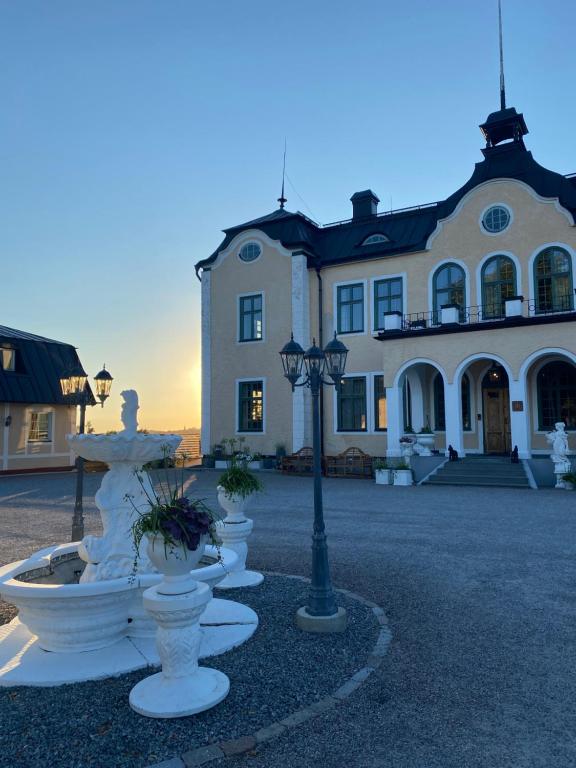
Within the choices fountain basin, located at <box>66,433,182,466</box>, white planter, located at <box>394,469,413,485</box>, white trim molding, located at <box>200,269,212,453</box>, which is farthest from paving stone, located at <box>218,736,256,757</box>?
white trim molding, located at <box>200,269,212,453</box>

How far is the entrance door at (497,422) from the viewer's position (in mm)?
20672

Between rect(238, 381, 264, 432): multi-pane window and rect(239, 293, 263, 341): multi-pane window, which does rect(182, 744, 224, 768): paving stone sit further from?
rect(239, 293, 263, 341): multi-pane window

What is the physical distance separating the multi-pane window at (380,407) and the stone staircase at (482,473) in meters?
4.15

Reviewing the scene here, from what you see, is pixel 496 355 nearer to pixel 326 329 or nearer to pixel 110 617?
pixel 326 329

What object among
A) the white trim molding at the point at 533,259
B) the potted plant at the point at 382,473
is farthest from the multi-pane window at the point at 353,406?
the white trim molding at the point at 533,259

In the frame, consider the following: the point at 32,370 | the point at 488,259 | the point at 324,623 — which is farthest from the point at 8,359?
the point at 324,623

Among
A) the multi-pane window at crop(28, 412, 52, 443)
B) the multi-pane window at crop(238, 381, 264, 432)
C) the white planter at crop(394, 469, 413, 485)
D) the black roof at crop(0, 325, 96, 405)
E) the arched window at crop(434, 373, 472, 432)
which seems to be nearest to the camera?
the white planter at crop(394, 469, 413, 485)

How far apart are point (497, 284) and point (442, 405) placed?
505 centimetres

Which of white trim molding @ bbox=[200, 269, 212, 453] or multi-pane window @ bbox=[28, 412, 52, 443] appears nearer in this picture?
white trim molding @ bbox=[200, 269, 212, 453]

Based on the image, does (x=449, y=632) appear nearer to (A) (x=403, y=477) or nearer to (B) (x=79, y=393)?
(B) (x=79, y=393)

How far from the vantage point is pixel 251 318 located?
25.0 metres

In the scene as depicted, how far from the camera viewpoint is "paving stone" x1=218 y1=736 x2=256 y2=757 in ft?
11.1

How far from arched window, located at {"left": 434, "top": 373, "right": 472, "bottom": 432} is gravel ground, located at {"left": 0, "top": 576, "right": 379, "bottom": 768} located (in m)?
17.0

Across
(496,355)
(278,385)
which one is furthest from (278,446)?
(496,355)
